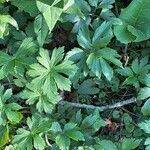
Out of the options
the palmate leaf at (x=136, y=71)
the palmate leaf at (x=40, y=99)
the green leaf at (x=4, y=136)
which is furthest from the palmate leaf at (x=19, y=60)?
the palmate leaf at (x=136, y=71)

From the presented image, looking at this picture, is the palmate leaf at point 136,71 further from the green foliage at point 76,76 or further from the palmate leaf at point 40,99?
the palmate leaf at point 40,99

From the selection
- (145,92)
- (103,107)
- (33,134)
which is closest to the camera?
(33,134)

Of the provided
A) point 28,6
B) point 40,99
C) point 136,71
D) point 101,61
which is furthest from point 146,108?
point 28,6

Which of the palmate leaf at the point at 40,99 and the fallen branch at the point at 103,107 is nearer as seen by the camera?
the palmate leaf at the point at 40,99

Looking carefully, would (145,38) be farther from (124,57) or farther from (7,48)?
(7,48)

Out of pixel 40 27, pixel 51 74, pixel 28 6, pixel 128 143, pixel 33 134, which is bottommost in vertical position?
pixel 128 143

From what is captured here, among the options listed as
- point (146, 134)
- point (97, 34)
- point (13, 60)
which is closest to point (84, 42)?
point (97, 34)

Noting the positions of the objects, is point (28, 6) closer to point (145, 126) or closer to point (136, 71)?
point (136, 71)
